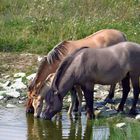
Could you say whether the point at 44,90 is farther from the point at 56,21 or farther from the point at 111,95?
the point at 56,21

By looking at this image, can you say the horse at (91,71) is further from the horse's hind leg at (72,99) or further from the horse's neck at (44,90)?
the horse's hind leg at (72,99)

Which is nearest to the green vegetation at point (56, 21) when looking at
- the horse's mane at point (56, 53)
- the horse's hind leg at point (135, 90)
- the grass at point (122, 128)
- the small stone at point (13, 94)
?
the small stone at point (13, 94)

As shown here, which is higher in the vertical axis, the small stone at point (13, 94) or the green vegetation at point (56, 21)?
the green vegetation at point (56, 21)

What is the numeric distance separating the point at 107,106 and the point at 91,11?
792 centimetres

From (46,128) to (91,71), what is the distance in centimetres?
149

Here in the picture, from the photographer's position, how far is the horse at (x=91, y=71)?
12.1 meters

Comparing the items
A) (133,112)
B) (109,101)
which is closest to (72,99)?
(109,101)

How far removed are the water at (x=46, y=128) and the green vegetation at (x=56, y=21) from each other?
489 centimetres

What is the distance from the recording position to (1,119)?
11836 millimetres

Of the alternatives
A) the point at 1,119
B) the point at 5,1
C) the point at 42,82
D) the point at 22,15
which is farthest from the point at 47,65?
the point at 5,1

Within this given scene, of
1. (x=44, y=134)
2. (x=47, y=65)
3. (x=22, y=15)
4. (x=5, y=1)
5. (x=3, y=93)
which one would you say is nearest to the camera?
(x=44, y=134)

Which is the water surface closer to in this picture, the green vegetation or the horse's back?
the horse's back

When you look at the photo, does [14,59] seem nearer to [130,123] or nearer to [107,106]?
[107,106]

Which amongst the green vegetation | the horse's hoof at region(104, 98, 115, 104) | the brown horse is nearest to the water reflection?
the brown horse
